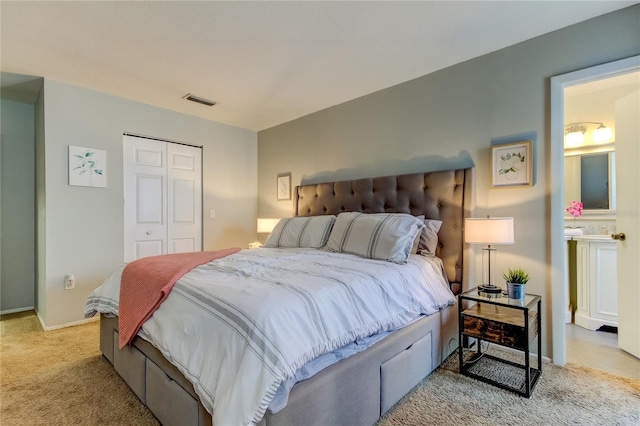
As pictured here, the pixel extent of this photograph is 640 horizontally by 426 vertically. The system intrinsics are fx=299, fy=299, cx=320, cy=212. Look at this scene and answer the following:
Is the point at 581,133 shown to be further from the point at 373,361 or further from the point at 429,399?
the point at 373,361

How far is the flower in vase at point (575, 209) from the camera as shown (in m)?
3.24

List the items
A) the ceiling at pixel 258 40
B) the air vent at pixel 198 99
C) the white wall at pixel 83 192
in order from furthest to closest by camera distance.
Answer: the air vent at pixel 198 99 < the white wall at pixel 83 192 < the ceiling at pixel 258 40

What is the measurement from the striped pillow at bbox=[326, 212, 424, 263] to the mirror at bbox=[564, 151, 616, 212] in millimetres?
2230

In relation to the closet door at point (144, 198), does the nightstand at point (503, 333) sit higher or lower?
lower

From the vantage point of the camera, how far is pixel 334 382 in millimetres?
1317

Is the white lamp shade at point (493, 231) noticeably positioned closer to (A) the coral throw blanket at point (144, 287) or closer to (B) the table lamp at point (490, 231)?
(B) the table lamp at point (490, 231)

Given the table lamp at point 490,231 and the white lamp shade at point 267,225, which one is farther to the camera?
the white lamp shade at point 267,225

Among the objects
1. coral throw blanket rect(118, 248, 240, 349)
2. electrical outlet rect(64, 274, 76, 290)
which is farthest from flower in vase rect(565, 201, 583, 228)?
electrical outlet rect(64, 274, 76, 290)

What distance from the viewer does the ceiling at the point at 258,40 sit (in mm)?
1948

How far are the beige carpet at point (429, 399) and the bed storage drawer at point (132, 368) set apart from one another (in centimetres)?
7

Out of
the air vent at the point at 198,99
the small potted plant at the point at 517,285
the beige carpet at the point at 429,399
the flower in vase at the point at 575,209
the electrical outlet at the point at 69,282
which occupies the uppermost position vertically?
the air vent at the point at 198,99

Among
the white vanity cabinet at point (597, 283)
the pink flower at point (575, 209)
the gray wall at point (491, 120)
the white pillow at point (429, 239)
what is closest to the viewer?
the gray wall at point (491, 120)

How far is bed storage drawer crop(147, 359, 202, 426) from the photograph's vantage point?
4.10ft

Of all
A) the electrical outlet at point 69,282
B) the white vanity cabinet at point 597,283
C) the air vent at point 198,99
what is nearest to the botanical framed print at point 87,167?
the electrical outlet at point 69,282
